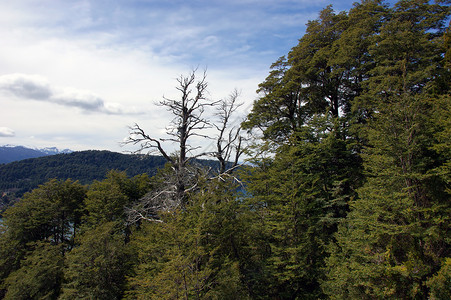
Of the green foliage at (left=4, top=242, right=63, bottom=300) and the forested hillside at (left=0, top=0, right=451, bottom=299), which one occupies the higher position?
the forested hillside at (left=0, top=0, right=451, bottom=299)

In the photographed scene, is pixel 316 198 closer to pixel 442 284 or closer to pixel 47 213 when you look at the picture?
pixel 442 284

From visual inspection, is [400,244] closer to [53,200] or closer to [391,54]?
[391,54]

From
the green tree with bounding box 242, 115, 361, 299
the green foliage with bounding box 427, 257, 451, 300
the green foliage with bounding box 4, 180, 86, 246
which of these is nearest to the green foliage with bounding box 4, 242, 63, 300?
the green foliage with bounding box 4, 180, 86, 246

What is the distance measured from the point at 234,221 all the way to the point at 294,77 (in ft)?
37.3

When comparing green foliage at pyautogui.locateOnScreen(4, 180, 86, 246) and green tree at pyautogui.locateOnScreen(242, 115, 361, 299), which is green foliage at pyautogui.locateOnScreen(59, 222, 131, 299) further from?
green foliage at pyautogui.locateOnScreen(4, 180, 86, 246)

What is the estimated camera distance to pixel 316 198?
48.4 feet

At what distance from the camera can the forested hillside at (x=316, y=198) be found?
9523 mm

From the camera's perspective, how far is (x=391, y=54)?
1370 centimetres

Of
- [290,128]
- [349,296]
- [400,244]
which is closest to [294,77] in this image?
[290,128]

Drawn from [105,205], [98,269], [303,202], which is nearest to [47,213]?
[105,205]

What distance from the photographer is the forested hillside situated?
9.52m

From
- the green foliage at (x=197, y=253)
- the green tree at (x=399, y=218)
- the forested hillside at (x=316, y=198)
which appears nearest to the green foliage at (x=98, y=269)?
the forested hillside at (x=316, y=198)

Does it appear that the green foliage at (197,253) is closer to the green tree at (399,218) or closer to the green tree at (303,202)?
the green tree at (303,202)

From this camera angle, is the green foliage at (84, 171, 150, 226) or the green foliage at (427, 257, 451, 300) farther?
the green foliage at (84, 171, 150, 226)
